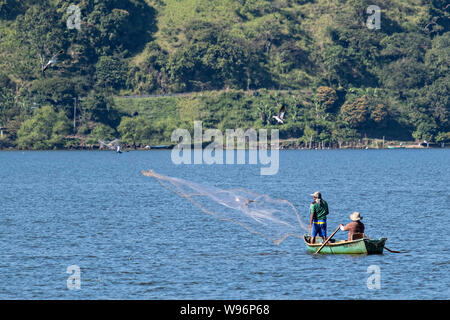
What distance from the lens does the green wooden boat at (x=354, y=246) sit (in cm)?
5059

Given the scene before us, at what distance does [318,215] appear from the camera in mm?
51250

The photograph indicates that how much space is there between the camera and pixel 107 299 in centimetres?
4216

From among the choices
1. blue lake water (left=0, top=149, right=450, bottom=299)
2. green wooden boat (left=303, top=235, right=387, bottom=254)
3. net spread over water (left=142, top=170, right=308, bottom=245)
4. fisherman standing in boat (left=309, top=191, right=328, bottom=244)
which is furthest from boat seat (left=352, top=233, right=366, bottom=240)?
net spread over water (left=142, top=170, right=308, bottom=245)

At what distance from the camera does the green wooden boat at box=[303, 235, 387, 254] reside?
5059 cm

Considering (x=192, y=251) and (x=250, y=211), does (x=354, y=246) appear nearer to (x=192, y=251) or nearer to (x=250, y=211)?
(x=250, y=211)

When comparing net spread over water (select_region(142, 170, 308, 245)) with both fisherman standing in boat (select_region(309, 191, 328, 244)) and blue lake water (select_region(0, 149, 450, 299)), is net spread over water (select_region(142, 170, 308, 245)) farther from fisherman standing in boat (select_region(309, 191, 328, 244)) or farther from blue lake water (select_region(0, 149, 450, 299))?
blue lake water (select_region(0, 149, 450, 299))

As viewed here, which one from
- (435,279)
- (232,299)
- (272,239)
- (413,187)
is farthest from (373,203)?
(232,299)

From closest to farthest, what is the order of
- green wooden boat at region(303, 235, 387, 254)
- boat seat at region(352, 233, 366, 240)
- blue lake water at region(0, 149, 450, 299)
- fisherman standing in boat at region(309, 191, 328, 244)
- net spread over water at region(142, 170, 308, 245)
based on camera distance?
blue lake water at region(0, 149, 450, 299) < net spread over water at region(142, 170, 308, 245) < green wooden boat at region(303, 235, 387, 254) < boat seat at region(352, 233, 366, 240) < fisherman standing in boat at region(309, 191, 328, 244)

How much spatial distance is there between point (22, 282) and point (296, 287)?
44.3 ft

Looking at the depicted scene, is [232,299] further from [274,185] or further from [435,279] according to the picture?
[274,185]

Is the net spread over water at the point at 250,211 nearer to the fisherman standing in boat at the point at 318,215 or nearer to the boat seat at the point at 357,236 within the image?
the fisherman standing in boat at the point at 318,215

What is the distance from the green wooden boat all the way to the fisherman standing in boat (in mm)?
641

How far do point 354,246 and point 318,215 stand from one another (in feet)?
8.58

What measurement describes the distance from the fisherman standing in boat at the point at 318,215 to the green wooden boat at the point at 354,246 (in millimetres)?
641
